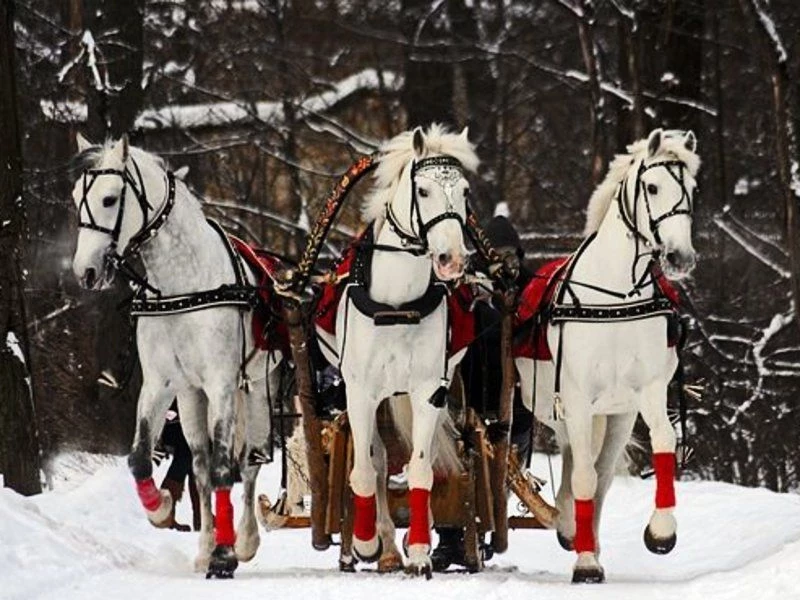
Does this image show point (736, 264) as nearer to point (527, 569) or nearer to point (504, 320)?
point (527, 569)

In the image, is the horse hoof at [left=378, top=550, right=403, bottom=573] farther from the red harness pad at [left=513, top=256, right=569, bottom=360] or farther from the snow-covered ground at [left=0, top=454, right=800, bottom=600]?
the red harness pad at [left=513, top=256, right=569, bottom=360]

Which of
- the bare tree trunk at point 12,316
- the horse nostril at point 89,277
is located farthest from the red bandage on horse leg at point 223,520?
the bare tree trunk at point 12,316

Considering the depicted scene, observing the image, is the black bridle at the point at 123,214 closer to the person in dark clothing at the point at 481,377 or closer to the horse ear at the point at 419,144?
the horse ear at the point at 419,144

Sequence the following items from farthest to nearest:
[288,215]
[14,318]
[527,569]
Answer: [288,215], [14,318], [527,569]

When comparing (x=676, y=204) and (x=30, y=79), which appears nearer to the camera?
(x=676, y=204)

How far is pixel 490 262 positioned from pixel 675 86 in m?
8.70

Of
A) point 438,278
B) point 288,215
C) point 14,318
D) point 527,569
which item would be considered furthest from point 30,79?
point 438,278

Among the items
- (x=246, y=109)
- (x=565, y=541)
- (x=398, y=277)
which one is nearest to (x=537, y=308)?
(x=398, y=277)

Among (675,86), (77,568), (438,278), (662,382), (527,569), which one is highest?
(675,86)

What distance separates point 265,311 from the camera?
1104 cm

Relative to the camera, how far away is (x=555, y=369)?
10.7 m

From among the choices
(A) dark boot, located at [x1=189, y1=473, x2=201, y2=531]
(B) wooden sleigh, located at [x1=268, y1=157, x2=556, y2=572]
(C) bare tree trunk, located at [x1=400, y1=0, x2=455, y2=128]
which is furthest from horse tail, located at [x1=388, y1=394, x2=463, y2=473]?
(C) bare tree trunk, located at [x1=400, y1=0, x2=455, y2=128]

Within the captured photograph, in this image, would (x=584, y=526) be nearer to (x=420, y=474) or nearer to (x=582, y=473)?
(x=582, y=473)

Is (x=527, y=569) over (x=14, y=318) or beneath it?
beneath
